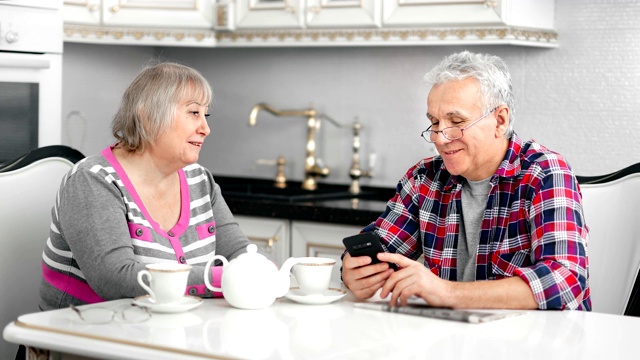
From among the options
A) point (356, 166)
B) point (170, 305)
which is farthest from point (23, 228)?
point (356, 166)

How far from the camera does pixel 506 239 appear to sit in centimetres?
219

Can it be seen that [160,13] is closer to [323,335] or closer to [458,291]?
[458,291]

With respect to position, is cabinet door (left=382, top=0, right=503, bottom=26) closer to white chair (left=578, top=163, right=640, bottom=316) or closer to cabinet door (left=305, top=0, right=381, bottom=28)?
cabinet door (left=305, top=0, right=381, bottom=28)

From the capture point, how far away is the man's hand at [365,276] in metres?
2.08

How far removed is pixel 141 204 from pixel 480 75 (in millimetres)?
832

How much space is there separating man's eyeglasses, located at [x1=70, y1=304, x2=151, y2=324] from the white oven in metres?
1.53

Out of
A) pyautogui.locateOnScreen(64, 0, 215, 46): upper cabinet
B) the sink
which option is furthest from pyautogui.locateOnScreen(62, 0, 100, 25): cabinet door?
the sink

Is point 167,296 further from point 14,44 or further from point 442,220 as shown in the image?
point 14,44

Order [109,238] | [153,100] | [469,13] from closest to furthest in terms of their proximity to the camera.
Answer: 1. [109,238]
2. [153,100]
3. [469,13]

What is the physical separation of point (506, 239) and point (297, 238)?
1.25 meters

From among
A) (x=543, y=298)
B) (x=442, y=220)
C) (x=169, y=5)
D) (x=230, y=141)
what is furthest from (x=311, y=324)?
(x=230, y=141)

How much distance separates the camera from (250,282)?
6.15 feet


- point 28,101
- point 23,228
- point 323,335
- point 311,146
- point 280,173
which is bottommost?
point 323,335

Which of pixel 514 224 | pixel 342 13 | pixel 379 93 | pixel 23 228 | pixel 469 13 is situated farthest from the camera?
pixel 379 93
